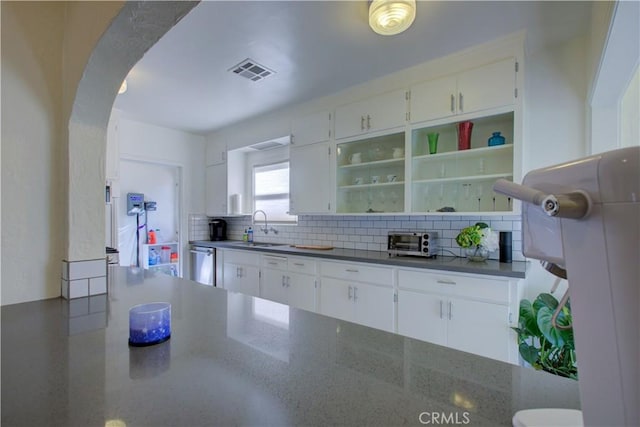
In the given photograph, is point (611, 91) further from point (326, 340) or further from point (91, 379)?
point (91, 379)

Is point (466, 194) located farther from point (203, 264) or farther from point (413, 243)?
point (203, 264)

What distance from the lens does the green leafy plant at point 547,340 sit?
1.68 metres

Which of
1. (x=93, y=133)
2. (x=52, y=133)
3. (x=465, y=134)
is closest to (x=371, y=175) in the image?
(x=465, y=134)

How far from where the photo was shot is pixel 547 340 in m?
1.82

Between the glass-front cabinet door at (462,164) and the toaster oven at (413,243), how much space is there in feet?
0.76

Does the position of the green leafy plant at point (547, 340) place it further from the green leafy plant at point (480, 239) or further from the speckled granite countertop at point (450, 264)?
the green leafy plant at point (480, 239)

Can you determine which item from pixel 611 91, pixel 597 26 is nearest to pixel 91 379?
pixel 597 26

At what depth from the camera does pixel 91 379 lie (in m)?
0.66

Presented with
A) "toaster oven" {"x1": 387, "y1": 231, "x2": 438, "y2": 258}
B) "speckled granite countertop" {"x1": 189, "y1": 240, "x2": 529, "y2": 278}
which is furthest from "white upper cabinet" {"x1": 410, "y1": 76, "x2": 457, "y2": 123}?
"speckled granite countertop" {"x1": 189, "y1": 240, "x2": 529, "y2": 278}

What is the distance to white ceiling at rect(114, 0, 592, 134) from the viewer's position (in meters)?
1.91

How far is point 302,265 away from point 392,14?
226 centimetres

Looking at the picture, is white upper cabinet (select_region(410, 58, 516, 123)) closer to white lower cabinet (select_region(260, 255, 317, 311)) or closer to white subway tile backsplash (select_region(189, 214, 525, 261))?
white subway tile backsplash (select_region(189, 214, 525, 261))

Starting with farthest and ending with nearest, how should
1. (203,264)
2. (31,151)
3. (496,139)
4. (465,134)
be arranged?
(203,264) < (465,134) < (496,139) < (31,151)

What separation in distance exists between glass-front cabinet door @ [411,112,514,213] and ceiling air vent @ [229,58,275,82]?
1.41 m
